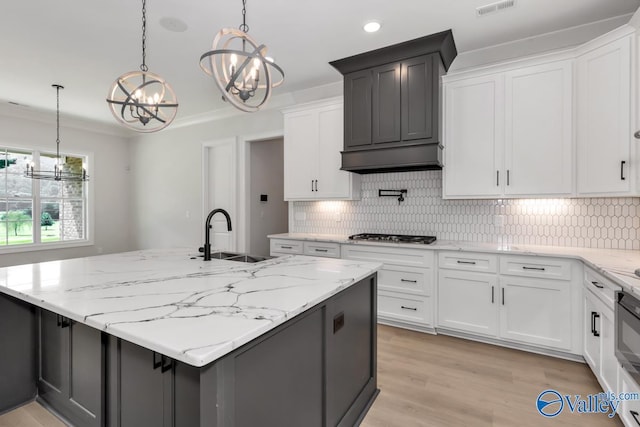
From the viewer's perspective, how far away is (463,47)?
129 inches

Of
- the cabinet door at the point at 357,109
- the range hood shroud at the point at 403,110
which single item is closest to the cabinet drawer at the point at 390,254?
the range hood shroud at the point at 403,110

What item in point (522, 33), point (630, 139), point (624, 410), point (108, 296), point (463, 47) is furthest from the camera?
point (463, 47)

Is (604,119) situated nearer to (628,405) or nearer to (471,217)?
(471,217)

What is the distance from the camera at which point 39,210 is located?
5535mm

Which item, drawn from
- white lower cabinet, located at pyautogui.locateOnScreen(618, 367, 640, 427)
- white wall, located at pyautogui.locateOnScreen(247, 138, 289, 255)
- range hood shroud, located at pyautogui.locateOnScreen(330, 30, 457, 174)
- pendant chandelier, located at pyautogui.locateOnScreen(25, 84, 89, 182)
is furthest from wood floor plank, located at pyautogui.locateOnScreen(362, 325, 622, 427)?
pendant chandelier, located at pyautogui.locateOnScreen(25, 84, 89, 182)

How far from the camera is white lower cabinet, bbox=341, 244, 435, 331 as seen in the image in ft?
10.4

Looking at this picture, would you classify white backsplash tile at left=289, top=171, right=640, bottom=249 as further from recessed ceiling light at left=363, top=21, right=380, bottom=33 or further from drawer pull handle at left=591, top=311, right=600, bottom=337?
recessed ceiling light at left=363, top=21, right=380, bottom=33

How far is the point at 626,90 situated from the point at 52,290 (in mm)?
3851

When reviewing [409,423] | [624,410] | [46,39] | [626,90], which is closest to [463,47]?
[626,90]

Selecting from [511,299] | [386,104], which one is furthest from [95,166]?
[511,299]

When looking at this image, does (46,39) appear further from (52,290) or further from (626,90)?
(626,90)

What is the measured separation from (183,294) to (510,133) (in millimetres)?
3065

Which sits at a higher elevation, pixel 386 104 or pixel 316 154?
pixel 386 104

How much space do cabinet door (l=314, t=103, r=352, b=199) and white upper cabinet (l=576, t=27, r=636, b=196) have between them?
2236mm
